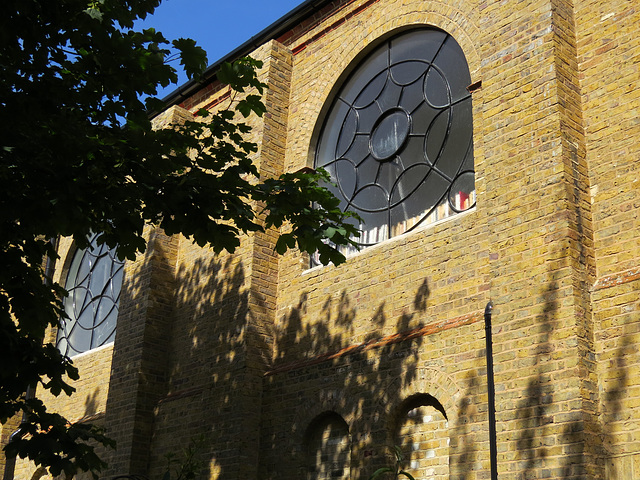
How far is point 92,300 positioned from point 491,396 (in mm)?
10338

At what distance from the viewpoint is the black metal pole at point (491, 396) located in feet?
25.9

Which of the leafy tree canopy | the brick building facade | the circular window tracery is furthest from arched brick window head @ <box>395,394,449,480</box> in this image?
the circular window tracery

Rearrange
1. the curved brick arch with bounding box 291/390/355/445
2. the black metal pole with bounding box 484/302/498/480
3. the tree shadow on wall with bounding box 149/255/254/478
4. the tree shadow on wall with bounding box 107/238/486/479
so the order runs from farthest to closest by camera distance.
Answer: the tree shadow on wall with bounding box 149/255/254/478 < the curved brick arch with bounding box 291/390/355/445 < the tree shadow on wall with bounding box 107/238/486/479 < the black metal pole with bounding box 484/302/498/480

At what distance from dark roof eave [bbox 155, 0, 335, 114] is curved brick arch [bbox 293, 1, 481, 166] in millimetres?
712

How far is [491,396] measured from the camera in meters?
8.23

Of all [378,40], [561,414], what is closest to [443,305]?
[561,414]

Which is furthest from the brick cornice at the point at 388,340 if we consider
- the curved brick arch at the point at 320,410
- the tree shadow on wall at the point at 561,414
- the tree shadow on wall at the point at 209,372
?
the tree shadow on wall at the point at 561,414

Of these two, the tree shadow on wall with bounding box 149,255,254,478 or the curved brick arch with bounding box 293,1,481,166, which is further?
the tree shadow on wall with bounding box 149,255,254,478

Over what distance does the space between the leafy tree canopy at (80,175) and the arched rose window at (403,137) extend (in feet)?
11.8

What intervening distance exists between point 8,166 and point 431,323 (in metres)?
5.25

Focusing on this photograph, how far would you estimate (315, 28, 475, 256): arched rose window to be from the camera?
1046 centimetres

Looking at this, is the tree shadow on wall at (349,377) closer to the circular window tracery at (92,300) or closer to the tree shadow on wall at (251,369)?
the tree shadow on wall at (251,369)

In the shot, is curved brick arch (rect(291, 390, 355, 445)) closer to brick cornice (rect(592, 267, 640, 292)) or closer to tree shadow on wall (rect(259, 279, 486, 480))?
tree shadow on wall (rect(259, 279, 486, 480))

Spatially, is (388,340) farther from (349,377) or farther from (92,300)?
(92,300)
